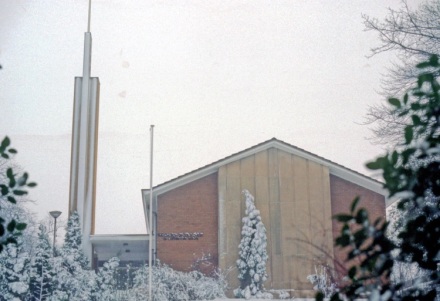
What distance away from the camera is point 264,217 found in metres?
28.9

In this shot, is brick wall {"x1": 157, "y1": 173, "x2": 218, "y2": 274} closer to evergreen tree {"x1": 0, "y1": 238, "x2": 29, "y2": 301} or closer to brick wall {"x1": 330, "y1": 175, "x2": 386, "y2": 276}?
brick wall {"x1": 330, "y1": 175, "x2": 386, "y2": 276}

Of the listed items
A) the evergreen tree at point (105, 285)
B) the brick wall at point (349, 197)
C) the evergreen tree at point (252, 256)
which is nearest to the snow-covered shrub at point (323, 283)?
the evergreen tree at point (252, 256)

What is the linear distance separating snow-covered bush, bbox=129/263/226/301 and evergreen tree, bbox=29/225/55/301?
3.84 metres

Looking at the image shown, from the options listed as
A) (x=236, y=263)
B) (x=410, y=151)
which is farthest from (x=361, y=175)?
(x=410, y=151)

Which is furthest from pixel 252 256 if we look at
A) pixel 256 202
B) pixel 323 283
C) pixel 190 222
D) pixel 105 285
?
pixel 105 285

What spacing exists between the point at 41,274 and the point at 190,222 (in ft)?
28.5

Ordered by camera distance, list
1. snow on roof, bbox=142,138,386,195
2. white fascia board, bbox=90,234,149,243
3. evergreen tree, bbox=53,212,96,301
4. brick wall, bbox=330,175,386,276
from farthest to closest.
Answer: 1. white fascia board, bbox=90,234,149,243
2. brick wall, bbox=330,175,386,276
3. snow on roof, bbox=142,138,386,195
4. evergreen tree, bbox=53,212,96,301

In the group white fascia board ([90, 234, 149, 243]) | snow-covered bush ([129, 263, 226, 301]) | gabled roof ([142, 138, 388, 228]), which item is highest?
gabled roof ([142, 138, 388, 228])

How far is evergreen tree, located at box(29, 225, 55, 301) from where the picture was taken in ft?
75.2

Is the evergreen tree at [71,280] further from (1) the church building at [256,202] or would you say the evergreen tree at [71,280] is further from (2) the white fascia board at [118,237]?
(2) the white fascia board at [118,237]

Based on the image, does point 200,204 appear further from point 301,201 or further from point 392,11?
point 392,11

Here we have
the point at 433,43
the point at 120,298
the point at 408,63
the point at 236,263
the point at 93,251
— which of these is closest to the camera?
the point at 433,43

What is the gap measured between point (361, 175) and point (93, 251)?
17030mm

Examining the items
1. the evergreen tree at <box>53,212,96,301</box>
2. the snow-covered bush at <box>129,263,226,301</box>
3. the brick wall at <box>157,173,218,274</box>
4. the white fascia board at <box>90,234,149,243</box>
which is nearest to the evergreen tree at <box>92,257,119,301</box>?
the evergreen tree at <box>53,212,96,301</box>
